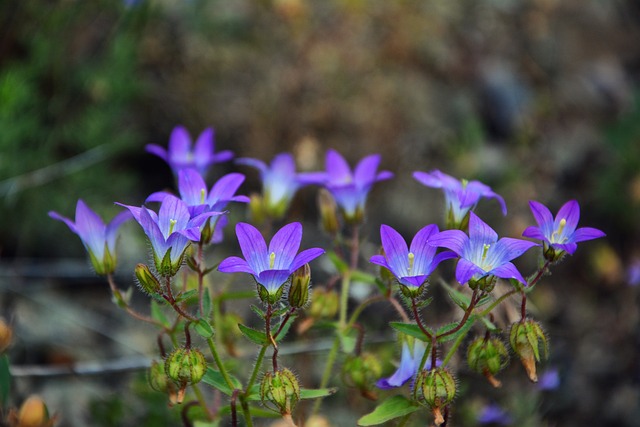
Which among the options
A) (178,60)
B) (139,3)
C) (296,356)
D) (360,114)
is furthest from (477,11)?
(296,356)

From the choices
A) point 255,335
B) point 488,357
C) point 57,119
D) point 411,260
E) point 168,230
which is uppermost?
point 57,119

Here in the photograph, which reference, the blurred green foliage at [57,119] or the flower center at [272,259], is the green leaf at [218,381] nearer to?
the flower center at [272,259]

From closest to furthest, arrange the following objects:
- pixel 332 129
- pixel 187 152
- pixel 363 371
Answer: pixel 363 371, pixel 187 152, pixel 332 129

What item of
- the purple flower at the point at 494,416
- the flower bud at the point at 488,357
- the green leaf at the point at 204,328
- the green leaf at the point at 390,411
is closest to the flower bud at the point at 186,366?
the green leaf at the point at 204,328

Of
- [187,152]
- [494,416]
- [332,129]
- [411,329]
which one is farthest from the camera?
[332,129]

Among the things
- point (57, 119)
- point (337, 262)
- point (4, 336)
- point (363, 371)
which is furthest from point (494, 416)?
point (57, 119)

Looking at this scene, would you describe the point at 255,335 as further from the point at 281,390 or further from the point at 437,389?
the point at 437,389

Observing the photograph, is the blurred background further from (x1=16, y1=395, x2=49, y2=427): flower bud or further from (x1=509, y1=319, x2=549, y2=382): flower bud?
(x1=509, y1=319, x2=549, y2=382): flower bud
